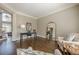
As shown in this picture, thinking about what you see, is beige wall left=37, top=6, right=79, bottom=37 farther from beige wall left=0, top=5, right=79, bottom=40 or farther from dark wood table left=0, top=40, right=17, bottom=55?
dark wood table left=0, top=40, right=17, bottom=55

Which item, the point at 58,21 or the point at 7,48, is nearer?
the point at 7,48

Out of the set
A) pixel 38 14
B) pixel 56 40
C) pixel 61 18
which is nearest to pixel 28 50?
pixel 56 40

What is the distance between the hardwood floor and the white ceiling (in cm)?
63

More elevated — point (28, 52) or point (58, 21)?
point (58, 21)

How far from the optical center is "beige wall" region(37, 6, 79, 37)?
102 inches

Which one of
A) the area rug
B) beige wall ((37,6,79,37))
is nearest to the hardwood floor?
the area rug

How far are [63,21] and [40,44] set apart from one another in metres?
0.78

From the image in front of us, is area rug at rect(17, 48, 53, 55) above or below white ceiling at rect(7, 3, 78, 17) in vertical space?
below

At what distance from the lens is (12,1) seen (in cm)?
253

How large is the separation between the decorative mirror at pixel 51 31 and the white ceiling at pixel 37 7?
30 cm

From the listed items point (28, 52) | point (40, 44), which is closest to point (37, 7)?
point (40, 44)

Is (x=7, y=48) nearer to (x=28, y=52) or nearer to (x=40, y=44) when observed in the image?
(x=28, y=52)

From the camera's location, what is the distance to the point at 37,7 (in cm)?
262

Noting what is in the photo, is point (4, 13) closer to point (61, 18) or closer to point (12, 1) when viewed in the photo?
point (12, 1)
